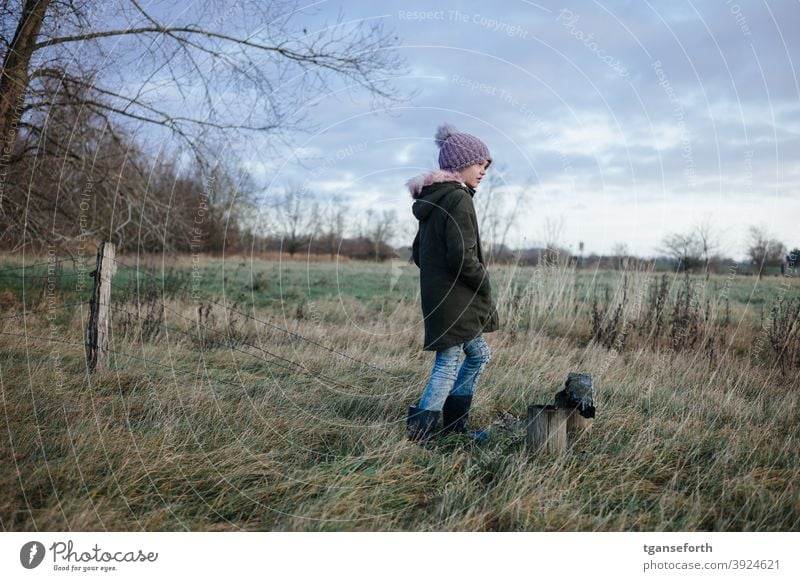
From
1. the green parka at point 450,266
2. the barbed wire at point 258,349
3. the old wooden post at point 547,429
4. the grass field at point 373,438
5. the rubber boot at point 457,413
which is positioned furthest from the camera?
the barbed wire at point 258,349

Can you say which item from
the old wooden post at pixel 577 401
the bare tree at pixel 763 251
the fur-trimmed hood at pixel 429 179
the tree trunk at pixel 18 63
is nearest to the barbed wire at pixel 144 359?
the tree trunk at pixel 18 63

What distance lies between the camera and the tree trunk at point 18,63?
512 centimetres

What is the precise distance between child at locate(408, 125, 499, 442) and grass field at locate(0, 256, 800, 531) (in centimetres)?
43

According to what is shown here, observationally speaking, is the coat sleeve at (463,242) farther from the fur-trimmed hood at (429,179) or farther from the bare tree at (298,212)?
the bare tree at (298,212)

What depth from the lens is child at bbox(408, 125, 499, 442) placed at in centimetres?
331

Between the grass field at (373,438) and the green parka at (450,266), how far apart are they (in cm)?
75

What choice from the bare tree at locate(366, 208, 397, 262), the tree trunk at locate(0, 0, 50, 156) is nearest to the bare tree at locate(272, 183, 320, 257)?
the bare tree at locate(366, 208, 397, 262)

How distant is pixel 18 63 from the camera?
204 inches

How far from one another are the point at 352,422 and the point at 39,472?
185cm

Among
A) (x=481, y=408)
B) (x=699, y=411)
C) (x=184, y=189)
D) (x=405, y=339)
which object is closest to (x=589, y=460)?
(x=481, y=408)

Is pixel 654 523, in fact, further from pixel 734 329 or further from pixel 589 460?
pixel 734 329

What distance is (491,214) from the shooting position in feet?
24.3

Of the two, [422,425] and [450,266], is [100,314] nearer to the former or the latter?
[422,425]

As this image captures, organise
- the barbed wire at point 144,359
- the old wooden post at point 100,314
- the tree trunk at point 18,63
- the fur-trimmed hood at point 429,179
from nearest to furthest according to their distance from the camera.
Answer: the fur-trimmed hood at point 429,179
the old wooden post at point 100,314
the barbed wire at point 144,359
the tree trunk at point 18,63
